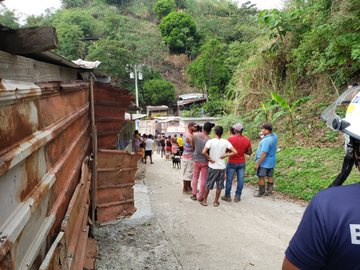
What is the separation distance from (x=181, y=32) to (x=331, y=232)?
55.3 meters

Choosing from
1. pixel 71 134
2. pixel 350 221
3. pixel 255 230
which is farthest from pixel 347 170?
pixel 255 230

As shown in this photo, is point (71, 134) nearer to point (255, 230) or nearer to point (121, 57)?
point (255, 230)

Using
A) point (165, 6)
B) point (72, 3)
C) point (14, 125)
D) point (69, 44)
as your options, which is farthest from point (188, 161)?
point (72, 3)

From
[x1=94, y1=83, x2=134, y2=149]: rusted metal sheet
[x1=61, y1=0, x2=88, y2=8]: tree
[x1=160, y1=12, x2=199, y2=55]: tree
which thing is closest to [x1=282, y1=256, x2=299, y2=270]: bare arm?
[x1=94, y1=83, x2=134, y2=149]: rusted metal sheet

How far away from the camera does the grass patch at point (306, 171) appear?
754 centimetres

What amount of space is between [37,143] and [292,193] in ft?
23.2

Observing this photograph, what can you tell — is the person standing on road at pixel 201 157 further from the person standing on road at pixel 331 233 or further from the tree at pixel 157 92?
the tree at pixel 157 92

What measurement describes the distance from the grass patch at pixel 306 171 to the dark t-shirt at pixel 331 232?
20.5ft

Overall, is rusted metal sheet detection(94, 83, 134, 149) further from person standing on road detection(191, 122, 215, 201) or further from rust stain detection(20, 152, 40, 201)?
rust stain detection(20, 152, 40, 201)

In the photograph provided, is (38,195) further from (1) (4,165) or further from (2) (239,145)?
(2) (239,145)

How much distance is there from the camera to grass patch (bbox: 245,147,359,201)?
24.7ft

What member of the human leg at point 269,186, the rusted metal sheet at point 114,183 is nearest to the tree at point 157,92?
the human leg at point 269,186

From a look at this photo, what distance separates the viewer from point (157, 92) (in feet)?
140

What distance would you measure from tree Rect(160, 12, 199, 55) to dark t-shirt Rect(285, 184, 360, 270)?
5400 centimetres
